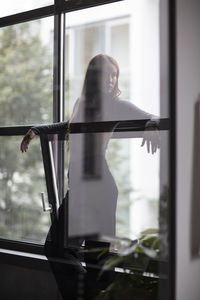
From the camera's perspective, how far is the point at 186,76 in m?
1.39

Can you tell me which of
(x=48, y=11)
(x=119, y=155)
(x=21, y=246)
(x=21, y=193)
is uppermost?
(x=48, y=11)

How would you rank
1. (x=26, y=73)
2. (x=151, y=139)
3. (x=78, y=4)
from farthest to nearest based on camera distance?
(x=26, y=73), (x=78, y=4), (x=151, y=139)

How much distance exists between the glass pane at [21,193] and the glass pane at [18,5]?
482 mm

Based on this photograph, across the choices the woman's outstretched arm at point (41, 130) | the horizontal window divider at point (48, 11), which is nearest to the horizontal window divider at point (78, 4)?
the horizontal window divider at point (48, 11)

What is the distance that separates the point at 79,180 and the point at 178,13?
25.3 inches

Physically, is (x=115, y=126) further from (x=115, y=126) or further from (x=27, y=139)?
(x=27, y=139)

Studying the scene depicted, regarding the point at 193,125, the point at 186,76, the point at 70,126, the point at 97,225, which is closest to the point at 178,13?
the point at 186,76

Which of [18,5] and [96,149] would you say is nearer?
[96,149]

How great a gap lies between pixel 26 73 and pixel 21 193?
441 millimetres

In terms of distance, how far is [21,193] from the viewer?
1487 millimetres

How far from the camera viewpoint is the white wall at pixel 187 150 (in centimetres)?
133

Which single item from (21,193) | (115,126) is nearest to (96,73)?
(115,126)

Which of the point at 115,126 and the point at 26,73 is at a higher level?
the point at 26,73

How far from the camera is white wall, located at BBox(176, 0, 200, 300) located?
1.33 meters
